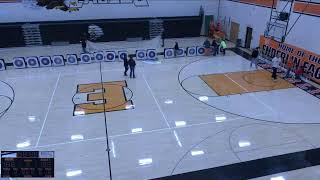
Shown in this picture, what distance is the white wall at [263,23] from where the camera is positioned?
15.7 metres

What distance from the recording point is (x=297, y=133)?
10.9 metres

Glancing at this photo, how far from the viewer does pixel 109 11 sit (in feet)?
80.8

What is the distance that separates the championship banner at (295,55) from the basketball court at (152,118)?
1.59 metres

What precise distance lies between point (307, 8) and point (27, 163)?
54.1 feet

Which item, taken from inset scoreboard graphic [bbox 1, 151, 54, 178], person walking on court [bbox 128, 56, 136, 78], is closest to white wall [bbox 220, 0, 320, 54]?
person walking on court [bbox 128, 56, 136, 78]

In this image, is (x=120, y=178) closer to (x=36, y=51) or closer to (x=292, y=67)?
(x=292, y=67)

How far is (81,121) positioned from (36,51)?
504 inches

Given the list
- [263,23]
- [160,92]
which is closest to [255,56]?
[263,23]

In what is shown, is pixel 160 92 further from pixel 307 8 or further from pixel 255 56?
pixel 307 8

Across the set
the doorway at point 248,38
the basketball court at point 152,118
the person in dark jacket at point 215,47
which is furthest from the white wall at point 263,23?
the person in dark jacket at point 215,47

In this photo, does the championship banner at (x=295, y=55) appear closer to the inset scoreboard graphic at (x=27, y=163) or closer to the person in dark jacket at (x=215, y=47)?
the person in dark jacket at (x=215, y=47)

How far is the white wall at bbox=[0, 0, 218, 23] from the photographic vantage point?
900 inches

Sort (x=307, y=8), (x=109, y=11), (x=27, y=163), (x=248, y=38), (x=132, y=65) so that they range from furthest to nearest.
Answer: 1. (x=109, y=11)
2. (x=248, y=38)
3. (x=132, y=65)
4. (x=307, y=8)
5. (x=27, y=163)

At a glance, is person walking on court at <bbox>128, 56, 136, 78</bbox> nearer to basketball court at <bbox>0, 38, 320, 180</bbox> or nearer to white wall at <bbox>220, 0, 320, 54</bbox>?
basketball court at <bbox>0, 38, 320, 180</bbox>
